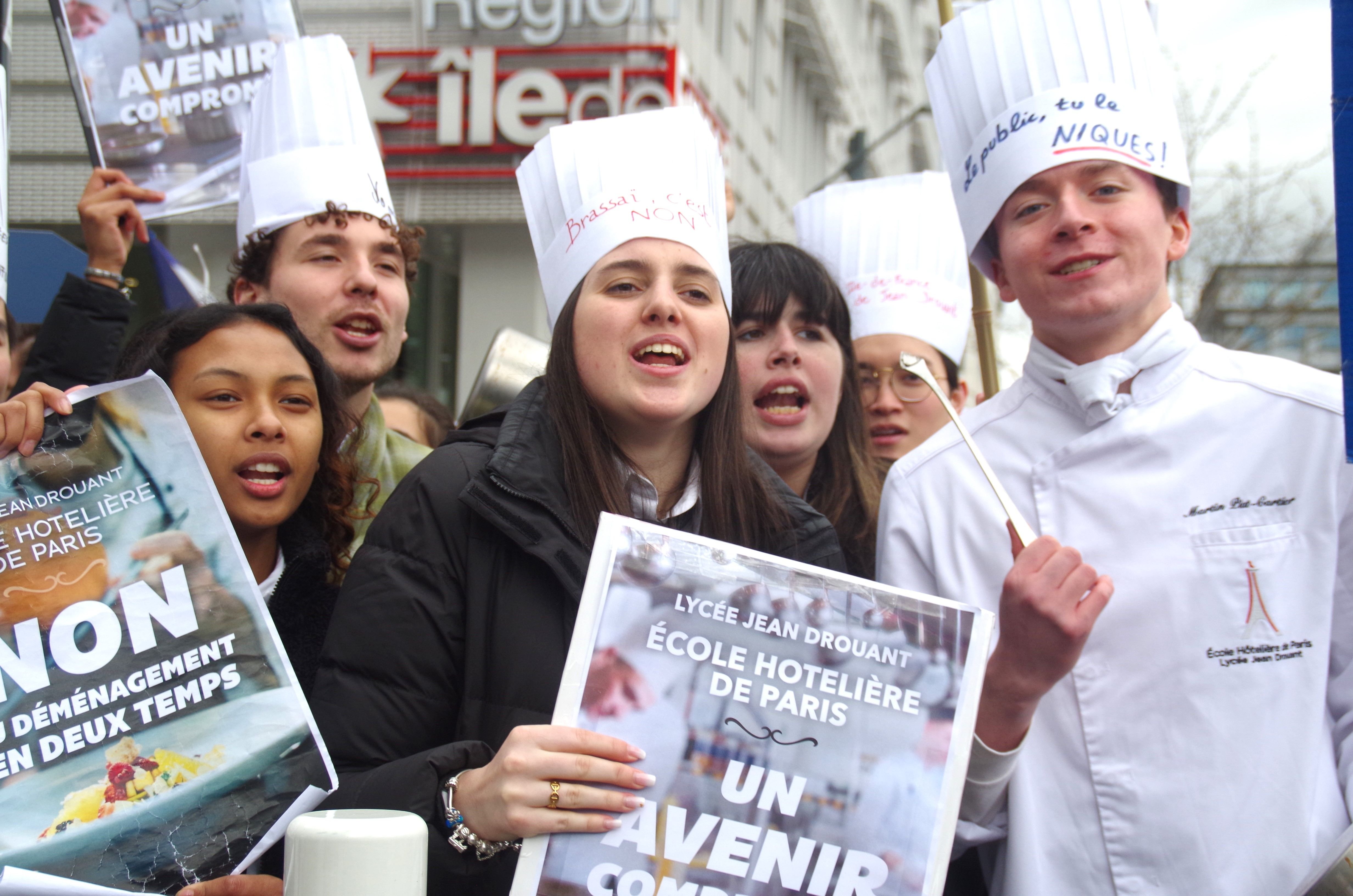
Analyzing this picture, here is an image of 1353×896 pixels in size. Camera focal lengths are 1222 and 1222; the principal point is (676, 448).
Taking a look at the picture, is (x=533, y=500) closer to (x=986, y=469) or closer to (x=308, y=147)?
(x=986, y=469)

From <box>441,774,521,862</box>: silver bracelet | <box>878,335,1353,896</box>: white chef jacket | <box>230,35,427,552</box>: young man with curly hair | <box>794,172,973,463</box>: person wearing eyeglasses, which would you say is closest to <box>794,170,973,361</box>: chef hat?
<box>794,172,973,463</box>: person wearing eyeglasses

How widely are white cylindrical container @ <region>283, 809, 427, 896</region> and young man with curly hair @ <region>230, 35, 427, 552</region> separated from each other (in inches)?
59.1

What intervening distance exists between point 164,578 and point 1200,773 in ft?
5.05

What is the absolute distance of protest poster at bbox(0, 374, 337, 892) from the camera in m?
1.51

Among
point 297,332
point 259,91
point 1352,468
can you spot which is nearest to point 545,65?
point 259,91

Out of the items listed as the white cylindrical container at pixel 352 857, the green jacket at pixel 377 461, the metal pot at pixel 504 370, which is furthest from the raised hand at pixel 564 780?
the metal pot at pixel 504 370

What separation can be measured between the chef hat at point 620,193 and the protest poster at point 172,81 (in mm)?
1608

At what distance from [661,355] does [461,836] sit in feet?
2.88

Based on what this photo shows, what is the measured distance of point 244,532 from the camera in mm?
2143

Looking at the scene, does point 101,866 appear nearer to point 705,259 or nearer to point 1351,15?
point 705,259

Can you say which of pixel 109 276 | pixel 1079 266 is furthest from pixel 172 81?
pixel 1079 266

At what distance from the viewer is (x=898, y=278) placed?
13.4 ft

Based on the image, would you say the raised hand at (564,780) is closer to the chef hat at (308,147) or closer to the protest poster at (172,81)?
the chef hat at (308,147)

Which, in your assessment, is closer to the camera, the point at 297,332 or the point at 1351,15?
the point at 1351,15
